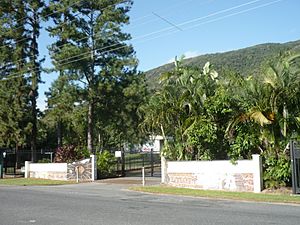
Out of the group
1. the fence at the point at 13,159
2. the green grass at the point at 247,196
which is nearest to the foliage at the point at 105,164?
the fence at the point at 13,159

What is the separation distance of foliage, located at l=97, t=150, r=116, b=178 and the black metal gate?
1710 centimetres

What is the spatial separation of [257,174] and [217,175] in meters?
2.43

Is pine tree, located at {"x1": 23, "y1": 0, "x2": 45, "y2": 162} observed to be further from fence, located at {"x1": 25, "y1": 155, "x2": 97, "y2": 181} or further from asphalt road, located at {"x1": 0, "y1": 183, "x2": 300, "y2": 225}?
asphalt road, located at {"x1": 0, "y1": 183, "x2": 300, "y2": 225}

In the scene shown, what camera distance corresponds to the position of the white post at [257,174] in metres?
20.7

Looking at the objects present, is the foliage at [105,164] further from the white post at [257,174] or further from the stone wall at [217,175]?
the white post at [257,174]

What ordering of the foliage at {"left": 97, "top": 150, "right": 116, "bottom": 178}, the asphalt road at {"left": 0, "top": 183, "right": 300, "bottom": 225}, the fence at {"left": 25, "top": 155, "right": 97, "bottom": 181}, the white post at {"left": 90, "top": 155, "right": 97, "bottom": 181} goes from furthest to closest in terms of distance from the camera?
the foliage at {"left": 97, "top": 150, "right": 116, "bottom": 178}
the fence at {"left": 25, "top": 155, "right": 97, "bottom": 181}
the white post at {"left": 90, "top": 155, "right": 97, "bottom": 181}
the asphalt road at {"left": 0, "top": 183, "right": 300, "bottom": 225}

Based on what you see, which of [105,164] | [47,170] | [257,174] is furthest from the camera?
[47,170]

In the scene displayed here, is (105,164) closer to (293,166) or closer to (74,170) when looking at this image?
(74,170)

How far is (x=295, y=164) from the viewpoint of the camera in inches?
758

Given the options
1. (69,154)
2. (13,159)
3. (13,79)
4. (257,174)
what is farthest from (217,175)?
(13,159)

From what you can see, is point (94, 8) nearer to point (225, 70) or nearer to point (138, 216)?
point (225, 70)

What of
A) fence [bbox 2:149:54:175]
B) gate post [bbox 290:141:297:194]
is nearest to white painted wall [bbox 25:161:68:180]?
fence [bbox 2:149:54:175]

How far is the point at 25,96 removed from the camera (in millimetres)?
40938

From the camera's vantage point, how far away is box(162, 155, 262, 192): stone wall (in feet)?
68.9
